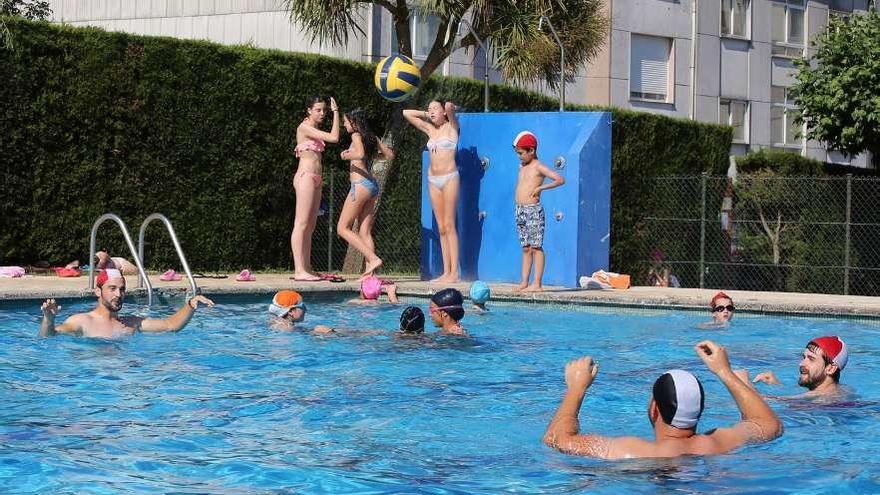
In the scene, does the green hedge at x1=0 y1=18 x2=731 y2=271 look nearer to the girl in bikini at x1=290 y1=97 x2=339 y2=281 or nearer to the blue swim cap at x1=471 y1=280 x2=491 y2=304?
the girl in bikini at x1=290 y1=97 x2=339 y2=281

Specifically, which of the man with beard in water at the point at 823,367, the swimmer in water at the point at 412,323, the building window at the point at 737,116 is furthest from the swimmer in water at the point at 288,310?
the building window at the point at 737,116

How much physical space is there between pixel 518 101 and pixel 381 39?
18.2 feet

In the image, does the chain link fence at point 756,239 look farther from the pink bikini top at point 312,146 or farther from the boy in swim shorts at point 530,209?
the pink bikini top at point 312,146

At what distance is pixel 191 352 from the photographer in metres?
10.6

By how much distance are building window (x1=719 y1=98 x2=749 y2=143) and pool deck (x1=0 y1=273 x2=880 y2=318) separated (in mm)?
19233

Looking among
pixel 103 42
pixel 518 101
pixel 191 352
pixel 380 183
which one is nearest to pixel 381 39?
pixel 518 101

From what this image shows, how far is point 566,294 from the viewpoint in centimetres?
1516

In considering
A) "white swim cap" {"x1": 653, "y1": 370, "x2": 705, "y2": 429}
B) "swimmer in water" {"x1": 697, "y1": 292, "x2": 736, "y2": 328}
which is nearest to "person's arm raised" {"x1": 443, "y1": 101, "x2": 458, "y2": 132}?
"swimmer in water" {"x1": 697, "y1": 292, "x2": 736, "y2": 328}

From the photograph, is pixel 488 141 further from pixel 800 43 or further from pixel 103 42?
pixel 800 43

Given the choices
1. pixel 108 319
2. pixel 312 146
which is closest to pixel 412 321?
pixel 108 319

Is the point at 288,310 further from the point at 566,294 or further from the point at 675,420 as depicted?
the point at 675,420

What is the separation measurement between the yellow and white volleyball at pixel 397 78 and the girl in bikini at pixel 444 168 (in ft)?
1.34

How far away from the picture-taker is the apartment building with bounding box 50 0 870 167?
2841cm

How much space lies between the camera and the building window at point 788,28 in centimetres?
3534
